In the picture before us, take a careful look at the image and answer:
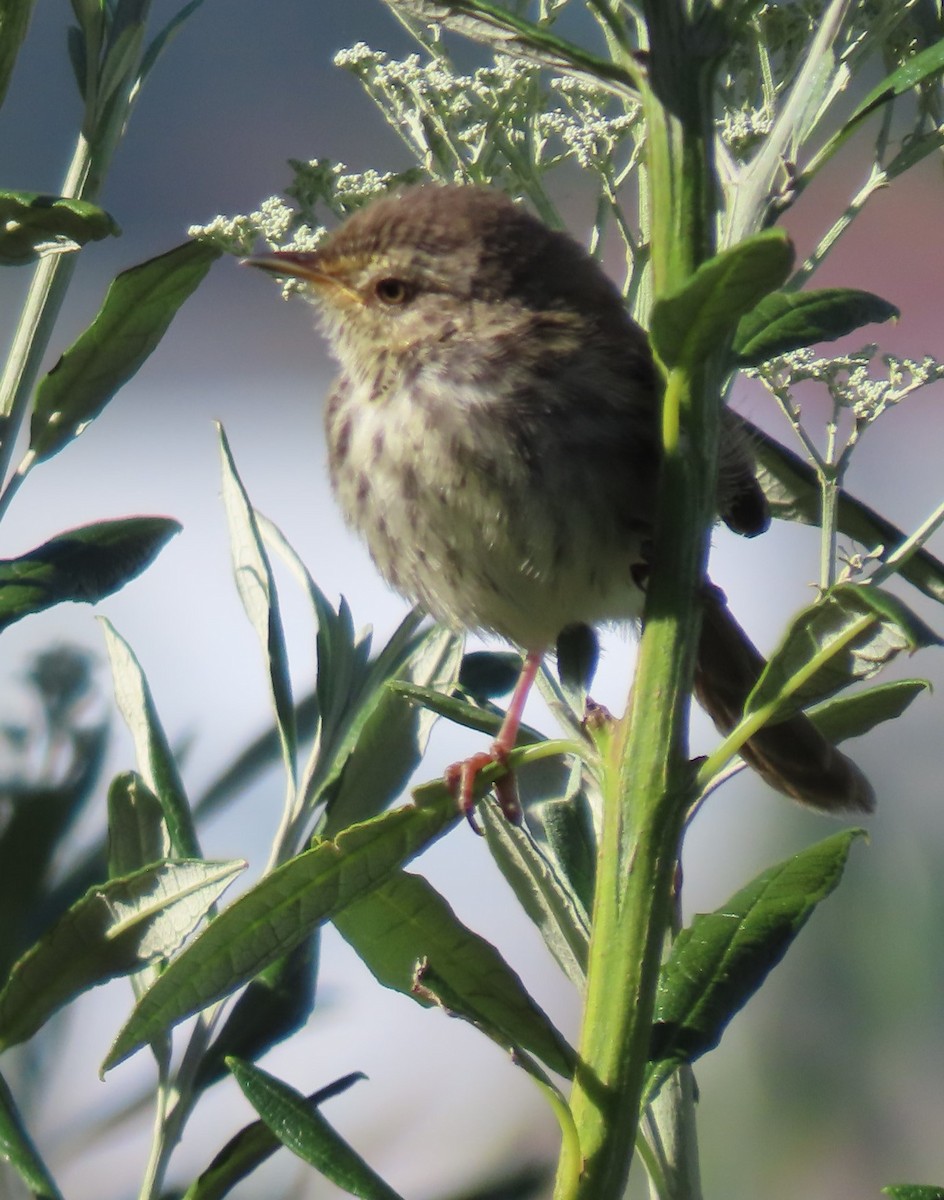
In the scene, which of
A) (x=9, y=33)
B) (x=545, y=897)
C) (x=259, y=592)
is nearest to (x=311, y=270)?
(x=259, y=592)

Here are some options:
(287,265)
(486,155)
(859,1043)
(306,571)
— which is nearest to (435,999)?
(306,571)

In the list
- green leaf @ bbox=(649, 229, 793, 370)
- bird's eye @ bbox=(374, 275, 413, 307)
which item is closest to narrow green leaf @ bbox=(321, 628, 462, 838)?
green leaf @ bbox=(649, 229, 793, 370)

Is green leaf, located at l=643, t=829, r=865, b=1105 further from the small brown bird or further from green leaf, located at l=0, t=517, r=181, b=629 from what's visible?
green leaf, located at l=0, t=517, r=181, b=629

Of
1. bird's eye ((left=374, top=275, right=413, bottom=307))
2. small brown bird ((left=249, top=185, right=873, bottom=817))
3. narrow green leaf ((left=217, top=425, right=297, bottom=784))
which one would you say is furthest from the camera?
bird's eye ((left=374, top=275, right=413, bottom=307))

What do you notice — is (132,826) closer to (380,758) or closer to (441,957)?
(380,758)

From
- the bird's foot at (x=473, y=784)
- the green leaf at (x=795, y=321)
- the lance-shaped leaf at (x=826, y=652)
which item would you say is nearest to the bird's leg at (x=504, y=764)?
the bird's foot at (x=473, y=784)

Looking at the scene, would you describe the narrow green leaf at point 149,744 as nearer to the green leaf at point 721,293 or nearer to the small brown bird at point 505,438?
the small brown bird at point 505,438
